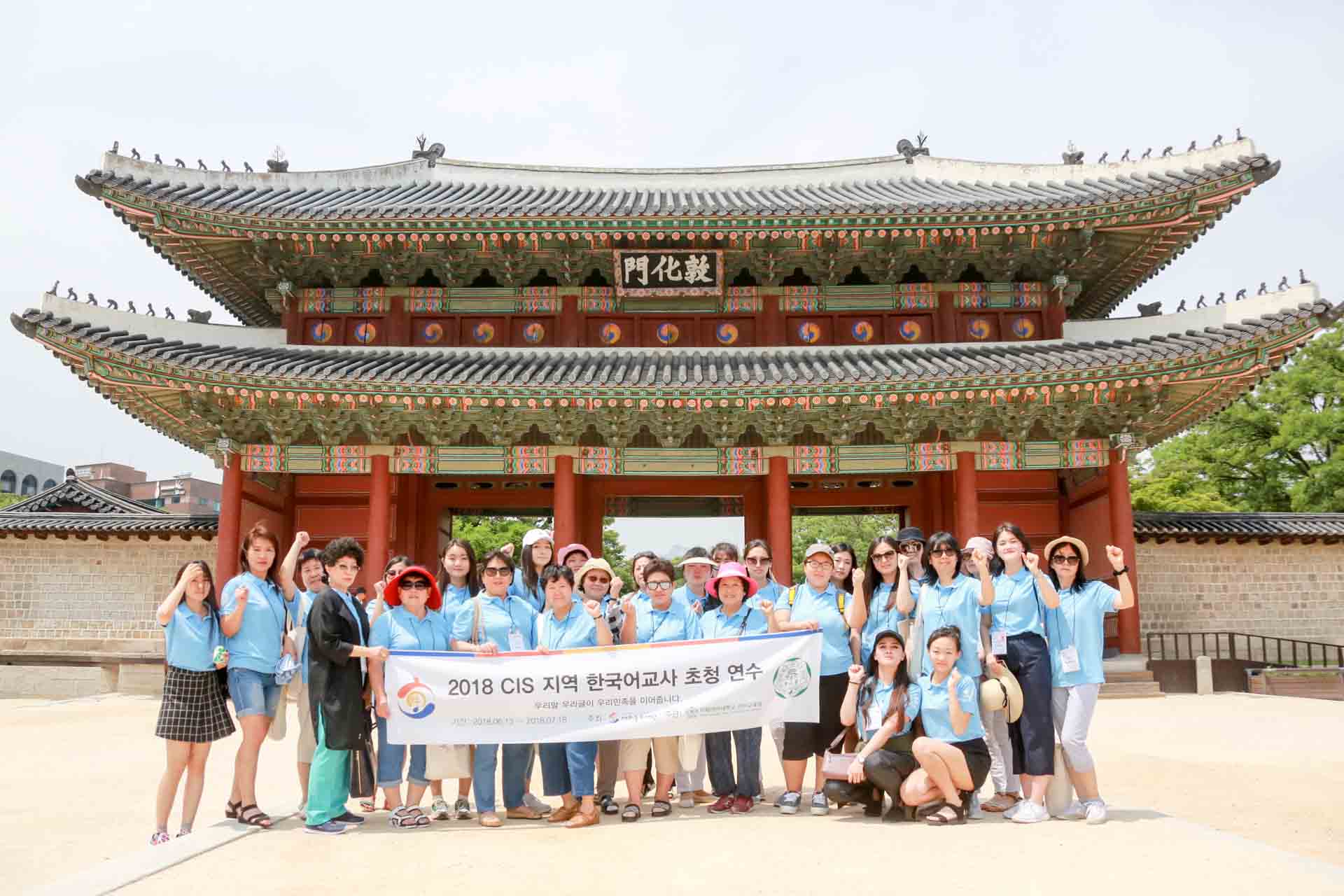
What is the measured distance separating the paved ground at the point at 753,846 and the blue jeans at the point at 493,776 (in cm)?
22

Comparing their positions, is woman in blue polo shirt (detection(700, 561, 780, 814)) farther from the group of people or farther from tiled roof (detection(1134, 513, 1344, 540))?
tiled roof (detection(1134, 513, 1344, 540))

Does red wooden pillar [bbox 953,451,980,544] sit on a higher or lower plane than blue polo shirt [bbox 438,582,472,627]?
higher

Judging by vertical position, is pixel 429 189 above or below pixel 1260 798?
above

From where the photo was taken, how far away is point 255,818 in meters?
6.05

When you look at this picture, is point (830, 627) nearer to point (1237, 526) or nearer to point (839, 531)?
point (1237, 526)

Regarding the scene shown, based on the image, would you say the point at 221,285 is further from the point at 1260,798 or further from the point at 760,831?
the point at 1260,798

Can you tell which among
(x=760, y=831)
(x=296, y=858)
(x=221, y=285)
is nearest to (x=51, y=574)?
(x=221, y=285)

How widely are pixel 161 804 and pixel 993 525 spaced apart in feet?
44.7

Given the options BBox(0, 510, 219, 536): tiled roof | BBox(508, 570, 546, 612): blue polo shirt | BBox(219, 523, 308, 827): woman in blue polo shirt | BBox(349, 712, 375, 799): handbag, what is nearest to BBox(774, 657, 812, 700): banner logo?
BBox(508, 570, 546, 612): blue polo shirt

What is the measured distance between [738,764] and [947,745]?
1.51 meters

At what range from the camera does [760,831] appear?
5.89m

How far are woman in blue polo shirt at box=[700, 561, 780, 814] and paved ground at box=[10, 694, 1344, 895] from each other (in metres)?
0.29

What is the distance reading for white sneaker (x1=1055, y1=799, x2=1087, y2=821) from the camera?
620 cm

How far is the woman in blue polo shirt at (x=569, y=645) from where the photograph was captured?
20.8 ft
